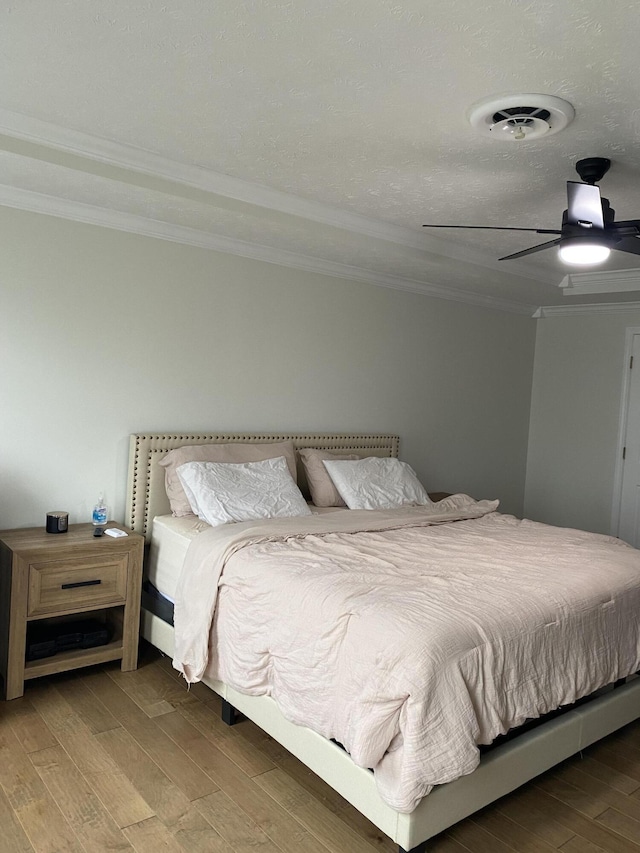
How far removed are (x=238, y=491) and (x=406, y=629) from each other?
1599 millimetres

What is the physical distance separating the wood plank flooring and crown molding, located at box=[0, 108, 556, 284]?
91.7 inches

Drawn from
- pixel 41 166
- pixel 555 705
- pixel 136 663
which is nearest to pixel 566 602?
pixel 555 705

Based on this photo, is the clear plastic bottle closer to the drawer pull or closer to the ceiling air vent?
the drawer pull

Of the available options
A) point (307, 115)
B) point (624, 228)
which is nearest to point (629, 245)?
point (624, 228)

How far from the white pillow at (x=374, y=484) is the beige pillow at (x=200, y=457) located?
1.01 ft

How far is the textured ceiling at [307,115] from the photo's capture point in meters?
1.77

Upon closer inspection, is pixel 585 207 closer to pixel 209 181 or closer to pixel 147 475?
pixel 209 181

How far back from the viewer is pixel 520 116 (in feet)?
7.25

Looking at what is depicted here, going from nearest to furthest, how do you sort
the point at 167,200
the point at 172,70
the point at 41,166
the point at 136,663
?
the point at 172,70 < the point at 41,166 < the point at 167,200 < the point at 136,663

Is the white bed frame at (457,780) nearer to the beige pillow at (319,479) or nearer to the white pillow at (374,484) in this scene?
the beige pillow at (319,479)

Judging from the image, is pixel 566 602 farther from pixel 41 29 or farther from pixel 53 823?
pixel 41 29

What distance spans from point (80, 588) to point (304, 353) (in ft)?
6.56

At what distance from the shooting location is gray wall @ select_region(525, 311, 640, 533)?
5328mm

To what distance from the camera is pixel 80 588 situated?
3037 millimetres
